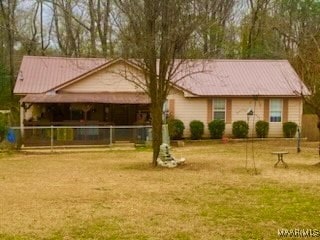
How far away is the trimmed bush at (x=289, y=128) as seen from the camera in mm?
30500

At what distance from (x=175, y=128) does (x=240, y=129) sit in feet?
12.6

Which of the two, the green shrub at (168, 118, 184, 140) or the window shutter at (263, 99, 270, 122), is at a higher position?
the window shutter at (263, 99, 270, 122)

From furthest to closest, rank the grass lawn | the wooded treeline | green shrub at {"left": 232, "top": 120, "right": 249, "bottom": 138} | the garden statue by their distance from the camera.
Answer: the wooded treeline < green shrub at {"left": 232, "top": 120, "right": 249, "bottom": 138} < the garden statue < the grass lawn

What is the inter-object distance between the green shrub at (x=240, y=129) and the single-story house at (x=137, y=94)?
511mm

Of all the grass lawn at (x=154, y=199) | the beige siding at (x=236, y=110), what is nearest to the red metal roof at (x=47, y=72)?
the beige siding at (x=236, y=110)

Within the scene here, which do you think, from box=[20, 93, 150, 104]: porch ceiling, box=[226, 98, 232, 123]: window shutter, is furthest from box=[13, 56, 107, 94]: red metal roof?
box=[226, 98, 232, 123]: window shutter

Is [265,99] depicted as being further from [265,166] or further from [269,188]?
[269,188]

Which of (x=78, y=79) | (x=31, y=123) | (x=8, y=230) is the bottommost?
(x=8, y=230)

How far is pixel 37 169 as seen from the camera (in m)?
17.3

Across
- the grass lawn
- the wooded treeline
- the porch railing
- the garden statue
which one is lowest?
the grass lawn

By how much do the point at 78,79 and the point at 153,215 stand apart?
2037cm

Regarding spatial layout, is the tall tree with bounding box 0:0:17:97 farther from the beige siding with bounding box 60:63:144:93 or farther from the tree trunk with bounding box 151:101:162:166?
the tree trunk with bounding box 151:101:162:166

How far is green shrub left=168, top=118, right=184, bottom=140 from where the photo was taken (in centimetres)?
2848

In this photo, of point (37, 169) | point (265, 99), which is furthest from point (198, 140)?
point (37, 169)
